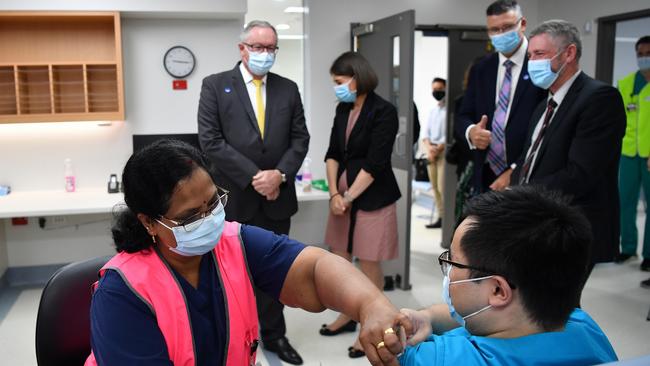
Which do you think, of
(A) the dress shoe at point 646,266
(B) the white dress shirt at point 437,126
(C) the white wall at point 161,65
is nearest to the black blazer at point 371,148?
(C) the white wall at point 161,65

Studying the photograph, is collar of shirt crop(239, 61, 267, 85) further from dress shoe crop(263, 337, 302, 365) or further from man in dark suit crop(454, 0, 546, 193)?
dress shoe crop(263, 337, 302, 365)

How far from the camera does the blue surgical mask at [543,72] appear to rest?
94.0 inches

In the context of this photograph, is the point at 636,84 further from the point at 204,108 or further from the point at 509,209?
the point at 509,209

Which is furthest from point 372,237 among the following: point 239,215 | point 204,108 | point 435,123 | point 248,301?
point 435,123

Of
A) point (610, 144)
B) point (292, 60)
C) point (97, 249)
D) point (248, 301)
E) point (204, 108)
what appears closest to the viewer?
point (248, 301)

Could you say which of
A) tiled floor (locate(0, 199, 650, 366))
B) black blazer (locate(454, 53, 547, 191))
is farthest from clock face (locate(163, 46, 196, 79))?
black blazer (locate(454, 53, 547, 191))

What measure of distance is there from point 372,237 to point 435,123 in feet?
11.6

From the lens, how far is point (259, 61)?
290 centimetres

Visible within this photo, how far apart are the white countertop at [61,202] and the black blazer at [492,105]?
4.13ft

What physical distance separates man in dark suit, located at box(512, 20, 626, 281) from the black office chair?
1763mm

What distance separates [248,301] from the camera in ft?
4.57

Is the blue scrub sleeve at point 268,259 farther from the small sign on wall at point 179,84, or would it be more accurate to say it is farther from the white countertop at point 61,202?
the small sign on wall at point 179,84

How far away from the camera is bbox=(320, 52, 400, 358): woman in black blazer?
3070 mm

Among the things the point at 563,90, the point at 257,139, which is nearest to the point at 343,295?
the point at 563,90
